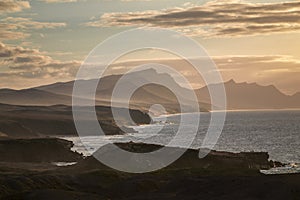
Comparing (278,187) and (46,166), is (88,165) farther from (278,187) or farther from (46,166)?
(278,187)

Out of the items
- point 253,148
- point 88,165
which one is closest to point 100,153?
point 88,165

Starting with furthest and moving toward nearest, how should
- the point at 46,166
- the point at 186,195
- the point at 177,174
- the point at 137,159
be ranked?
the point at 46,166, the point at 137,159, the point at 177,174, the point at 186,195

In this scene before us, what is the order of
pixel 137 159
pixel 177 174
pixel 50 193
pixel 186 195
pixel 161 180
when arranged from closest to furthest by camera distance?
pixel 50 193, pixel 186 195, pixel 161 180, pixel 177 174, pixel 137 159

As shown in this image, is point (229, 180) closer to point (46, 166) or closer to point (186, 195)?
point (186, 195)

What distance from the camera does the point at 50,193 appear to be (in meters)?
62.1

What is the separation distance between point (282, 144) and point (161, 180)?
367 feet

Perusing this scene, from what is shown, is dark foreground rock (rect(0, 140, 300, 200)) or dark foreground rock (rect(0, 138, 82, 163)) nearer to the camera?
dark foreground rock (rect(0, 140, 300, 200))

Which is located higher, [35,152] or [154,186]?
[35,152]

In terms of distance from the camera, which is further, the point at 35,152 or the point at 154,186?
the point at 35,152

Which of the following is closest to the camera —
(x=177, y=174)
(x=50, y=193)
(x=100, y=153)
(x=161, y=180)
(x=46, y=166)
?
(x=50, y=193)

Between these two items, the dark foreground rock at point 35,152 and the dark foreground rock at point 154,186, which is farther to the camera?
the dark foreground rock at point 35,152

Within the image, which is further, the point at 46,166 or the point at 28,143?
the point at 28,143

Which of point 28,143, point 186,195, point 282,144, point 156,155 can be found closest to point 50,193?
point 186,195

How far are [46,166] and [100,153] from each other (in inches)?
619
